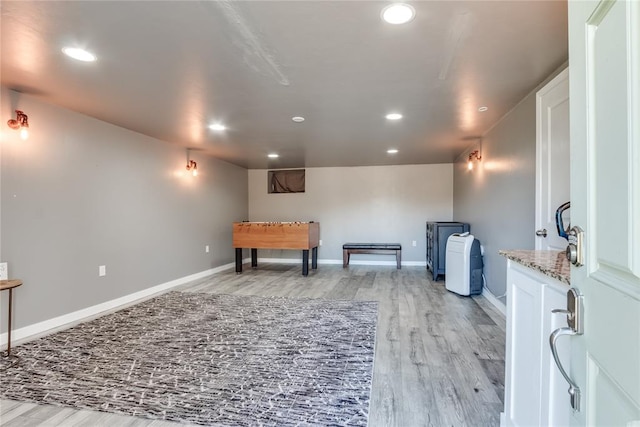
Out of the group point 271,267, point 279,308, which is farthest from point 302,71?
point 271,267

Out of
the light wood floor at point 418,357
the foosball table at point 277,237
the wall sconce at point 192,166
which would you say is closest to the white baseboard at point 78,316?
the light wood floor at point 418,357

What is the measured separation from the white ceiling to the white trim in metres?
1.99

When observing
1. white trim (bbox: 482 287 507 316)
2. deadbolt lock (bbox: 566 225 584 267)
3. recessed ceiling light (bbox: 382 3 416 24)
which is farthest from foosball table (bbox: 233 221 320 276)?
deadbolt lock (bbox: 566 225 584 267)

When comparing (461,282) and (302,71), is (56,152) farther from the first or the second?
(461,282)

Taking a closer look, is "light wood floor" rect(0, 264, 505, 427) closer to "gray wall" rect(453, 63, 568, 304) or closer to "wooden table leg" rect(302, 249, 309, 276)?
"wooden table leg" rect(302, 249, 309, 276)

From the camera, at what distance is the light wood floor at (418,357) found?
5.40 feet

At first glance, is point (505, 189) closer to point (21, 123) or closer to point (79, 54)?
point (79, 54)

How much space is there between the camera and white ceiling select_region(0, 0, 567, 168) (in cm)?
159

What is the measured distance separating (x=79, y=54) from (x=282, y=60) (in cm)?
129

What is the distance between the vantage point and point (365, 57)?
6.66 feet

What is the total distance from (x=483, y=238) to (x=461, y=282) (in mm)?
632

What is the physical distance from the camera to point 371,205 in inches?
259

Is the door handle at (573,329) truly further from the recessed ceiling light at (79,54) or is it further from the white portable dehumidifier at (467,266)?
the white portable dehumidifier at (467,266)

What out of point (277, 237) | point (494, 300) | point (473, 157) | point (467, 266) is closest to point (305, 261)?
point (277, 237)
